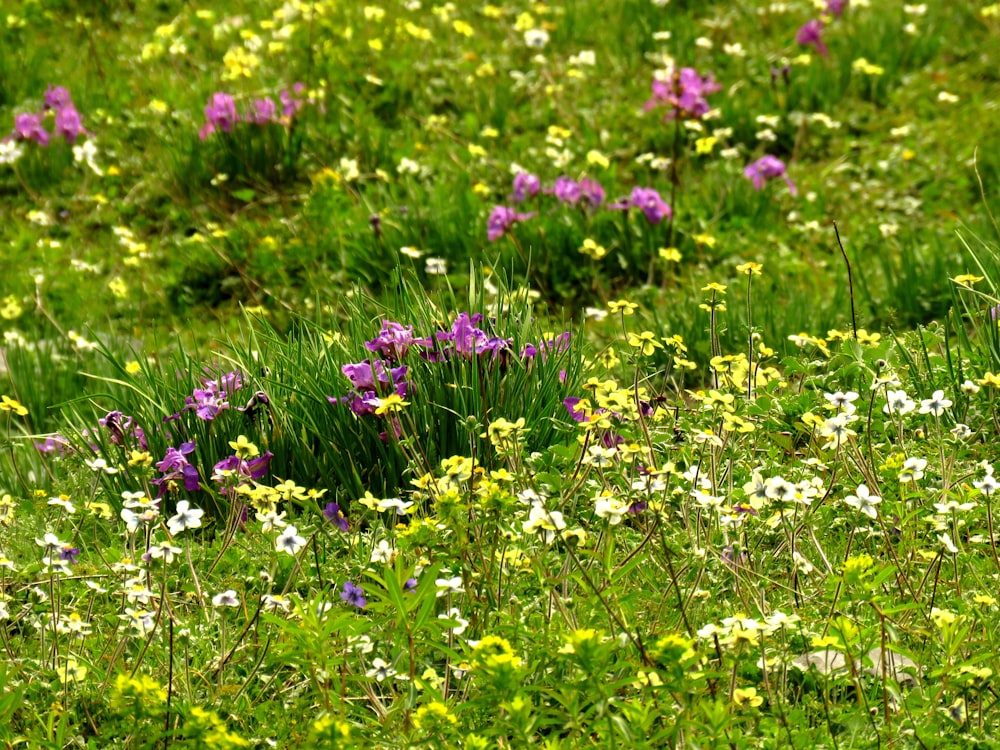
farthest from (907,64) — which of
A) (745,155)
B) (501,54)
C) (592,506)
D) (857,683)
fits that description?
(857,683)

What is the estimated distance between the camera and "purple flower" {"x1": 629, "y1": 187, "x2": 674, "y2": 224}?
16.9 feet

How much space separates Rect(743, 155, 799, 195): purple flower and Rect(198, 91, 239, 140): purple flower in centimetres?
246

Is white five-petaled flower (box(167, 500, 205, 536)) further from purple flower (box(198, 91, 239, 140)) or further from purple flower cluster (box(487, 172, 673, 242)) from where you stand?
purple flower (box(198, 91, 239, 140))

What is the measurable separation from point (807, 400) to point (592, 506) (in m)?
0.78

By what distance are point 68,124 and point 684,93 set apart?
3.14 metres

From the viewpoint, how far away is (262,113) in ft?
19.6

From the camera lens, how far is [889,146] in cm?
615

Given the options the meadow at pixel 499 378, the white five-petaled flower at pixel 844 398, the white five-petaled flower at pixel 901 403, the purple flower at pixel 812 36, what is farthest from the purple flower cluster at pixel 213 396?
the purple flower at pixel 812 36

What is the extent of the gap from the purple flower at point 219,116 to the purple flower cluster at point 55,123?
762 mm

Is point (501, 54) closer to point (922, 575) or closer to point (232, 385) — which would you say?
point (232, 385)

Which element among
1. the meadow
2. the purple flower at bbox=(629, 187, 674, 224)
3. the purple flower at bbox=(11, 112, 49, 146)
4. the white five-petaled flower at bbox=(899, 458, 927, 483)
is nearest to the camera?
the meadow

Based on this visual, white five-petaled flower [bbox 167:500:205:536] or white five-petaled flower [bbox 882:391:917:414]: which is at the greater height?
white five-petaled flower [bbox 882:391:917:414]

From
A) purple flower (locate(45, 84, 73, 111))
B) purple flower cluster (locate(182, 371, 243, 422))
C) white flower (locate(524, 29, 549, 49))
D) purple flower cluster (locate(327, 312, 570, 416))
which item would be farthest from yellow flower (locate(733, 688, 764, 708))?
purple flower (locate(45, 84, 73, 111))

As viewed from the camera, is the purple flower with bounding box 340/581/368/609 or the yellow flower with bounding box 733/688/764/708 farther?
the purple flower with bounding box 340/581/368/609
